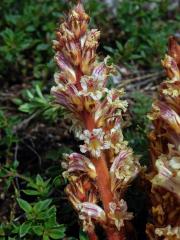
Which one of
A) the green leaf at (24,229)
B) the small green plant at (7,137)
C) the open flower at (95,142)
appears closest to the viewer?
the open flower at (95,142)

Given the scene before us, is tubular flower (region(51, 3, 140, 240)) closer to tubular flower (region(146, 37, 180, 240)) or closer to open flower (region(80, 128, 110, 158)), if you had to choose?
open flower (region(80, 128, 110, 158))

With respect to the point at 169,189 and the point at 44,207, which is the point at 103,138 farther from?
the point at 44,207

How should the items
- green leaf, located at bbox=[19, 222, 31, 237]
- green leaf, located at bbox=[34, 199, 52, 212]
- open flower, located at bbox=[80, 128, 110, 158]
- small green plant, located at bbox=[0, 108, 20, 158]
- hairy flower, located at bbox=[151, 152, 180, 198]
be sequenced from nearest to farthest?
hairy flower, located at bbox=[151, 152, 180, 198] → open flower, located at bbox=[80, 128, 110, 158] → green leaf, located at bbox=[19, 222, 31, 237] → green leaf, located at bbox=[34, 199, 52, 212] → small green plant, located at bbox=[0, 108, 20, 158]

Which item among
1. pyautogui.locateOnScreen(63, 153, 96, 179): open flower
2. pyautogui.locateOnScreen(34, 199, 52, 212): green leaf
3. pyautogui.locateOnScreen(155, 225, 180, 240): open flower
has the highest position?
pyautogui.locateOnScreen(63, 153, 96, 179): open flower

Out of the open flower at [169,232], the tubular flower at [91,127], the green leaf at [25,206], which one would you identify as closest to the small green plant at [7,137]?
the green leaf at [25,206]

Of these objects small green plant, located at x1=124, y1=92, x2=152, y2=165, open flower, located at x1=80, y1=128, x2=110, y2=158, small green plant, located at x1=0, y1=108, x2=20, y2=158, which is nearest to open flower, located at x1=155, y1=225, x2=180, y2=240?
open flower, located at x1=80, y1=128, x2=110, y2=158

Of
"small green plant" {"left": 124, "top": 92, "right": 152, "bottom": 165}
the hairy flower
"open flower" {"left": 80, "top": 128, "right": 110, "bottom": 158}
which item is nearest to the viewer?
the hairy flower

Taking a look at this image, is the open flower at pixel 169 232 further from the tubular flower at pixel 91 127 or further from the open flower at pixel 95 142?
the open flower at pixel 95 142
